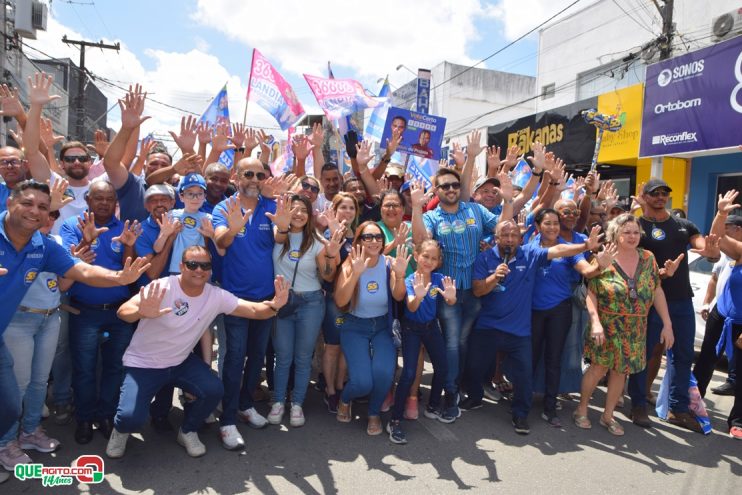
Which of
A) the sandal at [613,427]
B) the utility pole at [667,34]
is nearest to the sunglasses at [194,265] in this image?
the sandal at [613,427]

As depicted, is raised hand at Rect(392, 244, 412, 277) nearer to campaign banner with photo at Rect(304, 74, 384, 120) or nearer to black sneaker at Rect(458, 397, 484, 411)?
black sneaker at Rect(458, 397, 484, 411)

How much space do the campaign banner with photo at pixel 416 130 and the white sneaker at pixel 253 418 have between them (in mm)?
4905

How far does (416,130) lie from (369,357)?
185 inches

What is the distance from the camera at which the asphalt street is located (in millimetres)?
3227

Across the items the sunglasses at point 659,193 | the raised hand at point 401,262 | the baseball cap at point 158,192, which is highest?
the sunglasses at point 659,193

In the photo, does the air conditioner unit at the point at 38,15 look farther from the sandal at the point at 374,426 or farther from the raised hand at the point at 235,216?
the sandal at the point at 374,426

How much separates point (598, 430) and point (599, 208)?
2370 mm

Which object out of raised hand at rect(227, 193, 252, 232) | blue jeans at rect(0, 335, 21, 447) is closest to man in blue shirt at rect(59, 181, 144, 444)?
blue jeans at rect(0, 335, 21, 447)

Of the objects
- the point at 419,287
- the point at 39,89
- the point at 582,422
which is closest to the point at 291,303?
the point at 419,287

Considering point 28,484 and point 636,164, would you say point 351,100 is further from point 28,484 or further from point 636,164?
point 636,164

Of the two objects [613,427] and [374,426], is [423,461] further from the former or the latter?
[613,427]

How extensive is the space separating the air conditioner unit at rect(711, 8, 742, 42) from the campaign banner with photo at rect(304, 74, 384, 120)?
10564mm

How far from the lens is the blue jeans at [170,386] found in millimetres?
3328

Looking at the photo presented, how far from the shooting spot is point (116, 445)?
340 centimetres
